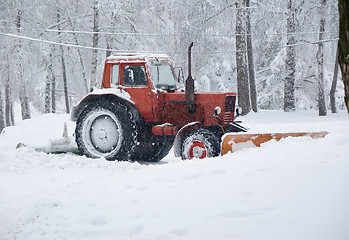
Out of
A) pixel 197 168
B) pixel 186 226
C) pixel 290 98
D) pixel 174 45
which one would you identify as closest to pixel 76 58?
pixel 174 45

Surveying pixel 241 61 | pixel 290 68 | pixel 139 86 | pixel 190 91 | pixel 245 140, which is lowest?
pixel 245 140

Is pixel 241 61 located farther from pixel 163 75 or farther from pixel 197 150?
pixel 197 150

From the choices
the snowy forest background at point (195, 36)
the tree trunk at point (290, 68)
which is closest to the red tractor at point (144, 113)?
the snowy forest background at point (195, 36)

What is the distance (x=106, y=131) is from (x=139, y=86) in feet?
3.91

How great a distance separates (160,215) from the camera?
4207 mm

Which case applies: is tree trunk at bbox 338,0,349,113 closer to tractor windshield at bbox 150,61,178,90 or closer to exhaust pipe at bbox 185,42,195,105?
exhaust pipe at bbox 185,42,195,105

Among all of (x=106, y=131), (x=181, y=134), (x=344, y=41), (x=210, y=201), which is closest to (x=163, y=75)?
(x=181, y=134)

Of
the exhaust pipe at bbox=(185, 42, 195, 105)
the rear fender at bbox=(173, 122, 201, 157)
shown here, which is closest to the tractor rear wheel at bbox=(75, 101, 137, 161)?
the rear fender at bbox=(173, 122, 201, 157)

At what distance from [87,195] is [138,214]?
108cm

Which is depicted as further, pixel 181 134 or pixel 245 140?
pixel 181 134

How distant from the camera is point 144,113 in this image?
8.73m

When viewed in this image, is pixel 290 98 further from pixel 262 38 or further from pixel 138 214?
pixel 138 214

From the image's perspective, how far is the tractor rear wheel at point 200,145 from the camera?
7.72 m

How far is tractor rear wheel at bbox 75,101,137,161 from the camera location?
8633 mm
